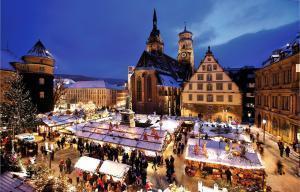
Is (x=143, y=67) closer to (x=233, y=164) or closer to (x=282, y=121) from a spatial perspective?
(x=282, y=121)

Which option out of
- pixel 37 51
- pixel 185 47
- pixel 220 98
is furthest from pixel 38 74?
pixel 185 47

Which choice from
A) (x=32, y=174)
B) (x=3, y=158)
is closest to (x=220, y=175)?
(x=32, y=174)

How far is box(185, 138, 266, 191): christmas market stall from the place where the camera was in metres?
12.9

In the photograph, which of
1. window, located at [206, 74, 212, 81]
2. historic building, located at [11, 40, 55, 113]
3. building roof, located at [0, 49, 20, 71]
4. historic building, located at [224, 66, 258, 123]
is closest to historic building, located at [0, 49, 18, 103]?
building roof, located at [0, 49, 20, 71]

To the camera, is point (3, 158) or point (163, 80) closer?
point (3, 158)

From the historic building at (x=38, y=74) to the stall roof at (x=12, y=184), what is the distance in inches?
1234

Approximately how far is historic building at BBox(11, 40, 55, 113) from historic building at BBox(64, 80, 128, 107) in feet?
143

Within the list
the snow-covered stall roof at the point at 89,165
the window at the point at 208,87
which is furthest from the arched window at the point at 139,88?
the snow-covered stall roof at the point at 89,165

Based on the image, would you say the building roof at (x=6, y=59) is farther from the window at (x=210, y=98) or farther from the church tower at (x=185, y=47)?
the church tower at (x=185, y=47)

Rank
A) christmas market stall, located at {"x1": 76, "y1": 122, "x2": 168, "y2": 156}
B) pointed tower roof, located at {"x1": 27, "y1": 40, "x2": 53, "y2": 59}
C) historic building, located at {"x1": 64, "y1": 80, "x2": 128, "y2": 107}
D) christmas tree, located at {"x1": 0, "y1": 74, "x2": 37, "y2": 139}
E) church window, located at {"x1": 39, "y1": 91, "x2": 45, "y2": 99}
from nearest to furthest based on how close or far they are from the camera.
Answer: christmas market stall, located at {"x1": 76, "y1": 122, "x2": 168, "y2": 156}
christmas tree, located at {"x1": 0, "y1": 74, "x2": 37, "y2": 139}
pointed tower roof, located at {"x1": 27, "y1": 40, "x2": 53, "y2": 59}
church window, located at {"x1": 39, "y1": 91, "x2": 45, "y2": 99}
historic building, located at {"x1": 64, "y1": 80, "x2": 128, "y2": 107}

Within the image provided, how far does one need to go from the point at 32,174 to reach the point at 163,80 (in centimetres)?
4061

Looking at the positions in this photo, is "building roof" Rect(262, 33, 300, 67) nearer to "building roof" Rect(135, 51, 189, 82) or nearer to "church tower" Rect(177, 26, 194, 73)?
→ "building roof" Rect(135, 51, 189, 82)

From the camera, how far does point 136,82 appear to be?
166 feet

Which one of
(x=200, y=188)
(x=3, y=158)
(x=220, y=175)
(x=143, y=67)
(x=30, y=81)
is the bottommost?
(x=220, y=175)
